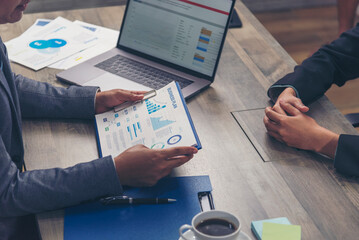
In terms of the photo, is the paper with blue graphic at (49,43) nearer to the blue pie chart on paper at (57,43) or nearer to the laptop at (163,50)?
the blue pie chart on paper at (57,43)

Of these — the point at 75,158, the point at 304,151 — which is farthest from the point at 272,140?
the point at 75,158

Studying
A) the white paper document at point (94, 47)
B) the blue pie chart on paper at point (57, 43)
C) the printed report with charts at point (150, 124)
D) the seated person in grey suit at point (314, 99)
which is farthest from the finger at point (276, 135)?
the blue pie chart on paper at point (57, 43)

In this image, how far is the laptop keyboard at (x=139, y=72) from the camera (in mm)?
1432

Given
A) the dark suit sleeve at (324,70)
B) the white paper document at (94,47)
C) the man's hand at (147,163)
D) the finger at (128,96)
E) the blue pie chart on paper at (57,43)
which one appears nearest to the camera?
the man's hand at (147,163)

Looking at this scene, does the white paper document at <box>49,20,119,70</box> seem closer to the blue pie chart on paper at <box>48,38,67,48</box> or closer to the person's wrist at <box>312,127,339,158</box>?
the blue pie chart on paper at <box>48,38,67,48</box>

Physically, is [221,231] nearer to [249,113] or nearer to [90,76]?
[249,113]

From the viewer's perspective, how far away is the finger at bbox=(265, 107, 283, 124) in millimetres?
1224

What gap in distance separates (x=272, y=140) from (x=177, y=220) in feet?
1.31

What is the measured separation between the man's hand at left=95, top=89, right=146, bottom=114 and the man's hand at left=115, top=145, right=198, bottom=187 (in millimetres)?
249

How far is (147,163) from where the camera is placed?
1.03 meters

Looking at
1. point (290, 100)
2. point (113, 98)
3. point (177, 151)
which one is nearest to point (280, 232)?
point (177, 151)

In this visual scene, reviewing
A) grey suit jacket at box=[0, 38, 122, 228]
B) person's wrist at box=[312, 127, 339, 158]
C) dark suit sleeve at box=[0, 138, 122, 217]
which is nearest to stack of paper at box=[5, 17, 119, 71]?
grey suit jacket at box=[0, 38, 122, 228]

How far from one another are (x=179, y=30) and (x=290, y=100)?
17.1 inches

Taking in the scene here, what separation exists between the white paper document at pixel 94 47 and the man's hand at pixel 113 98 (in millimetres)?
316
